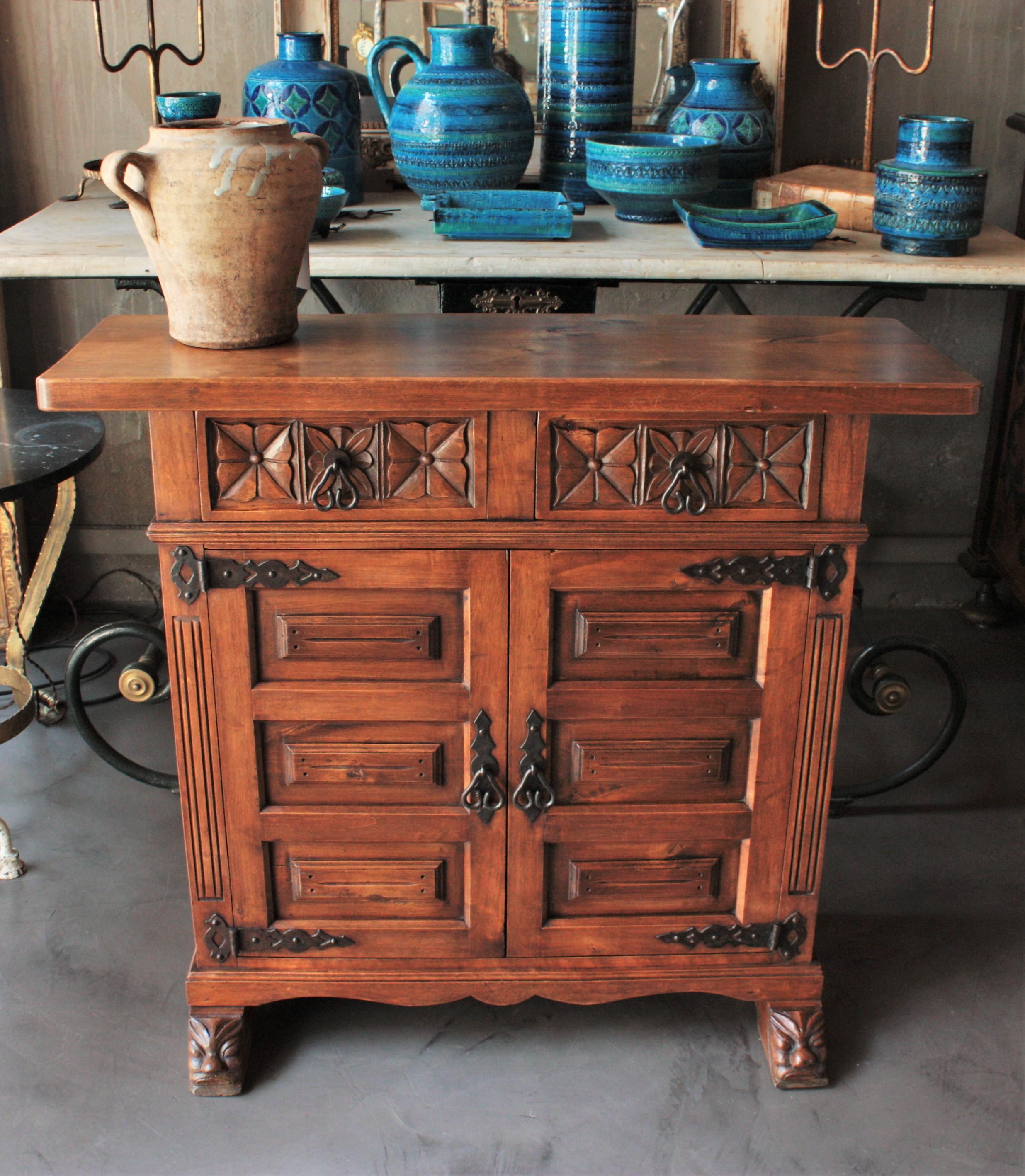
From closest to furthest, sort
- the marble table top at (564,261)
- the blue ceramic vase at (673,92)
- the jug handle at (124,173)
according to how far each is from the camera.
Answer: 1. the jug handle at (124,173)
2. the marble table top at (564,261)
3. the blue ceramic vase at (673,92)

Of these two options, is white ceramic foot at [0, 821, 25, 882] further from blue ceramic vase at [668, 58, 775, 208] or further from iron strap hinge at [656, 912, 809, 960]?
blue ceramic vase at [668, 58, 775, 208]

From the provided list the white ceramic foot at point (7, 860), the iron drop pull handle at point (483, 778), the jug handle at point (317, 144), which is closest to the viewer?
the jug handle at point (317, 144)

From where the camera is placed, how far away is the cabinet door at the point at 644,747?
5.00 feet

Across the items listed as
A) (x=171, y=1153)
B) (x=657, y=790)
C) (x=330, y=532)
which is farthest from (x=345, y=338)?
(x=171, y=1153)

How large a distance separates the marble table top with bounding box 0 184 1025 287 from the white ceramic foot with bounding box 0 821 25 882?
96 cm

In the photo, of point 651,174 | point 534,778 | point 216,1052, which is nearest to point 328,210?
point 651,174

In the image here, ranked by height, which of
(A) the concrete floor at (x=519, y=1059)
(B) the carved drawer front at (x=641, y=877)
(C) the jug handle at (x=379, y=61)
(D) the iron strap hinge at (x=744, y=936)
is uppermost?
(C) the jug handle at (x=379, y=61)

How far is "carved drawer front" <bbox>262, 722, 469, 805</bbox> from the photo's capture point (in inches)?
62.2

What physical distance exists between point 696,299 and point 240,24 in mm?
1174

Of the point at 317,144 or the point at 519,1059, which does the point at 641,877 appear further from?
the point at 317,144

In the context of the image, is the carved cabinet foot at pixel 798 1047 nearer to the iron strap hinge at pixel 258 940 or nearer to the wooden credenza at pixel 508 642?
the wooden credenza at pixel 508 642

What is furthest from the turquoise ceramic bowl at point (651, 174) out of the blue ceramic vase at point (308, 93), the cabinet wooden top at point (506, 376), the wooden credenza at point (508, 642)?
the cabinet wooden top at point (506, 376)

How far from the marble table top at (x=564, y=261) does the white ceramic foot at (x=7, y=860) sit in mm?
957

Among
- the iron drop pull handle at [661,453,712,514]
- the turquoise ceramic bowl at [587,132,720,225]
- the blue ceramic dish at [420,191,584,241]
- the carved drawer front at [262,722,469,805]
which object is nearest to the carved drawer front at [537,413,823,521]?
the iron drop pull handle at [661,453,712,514]
